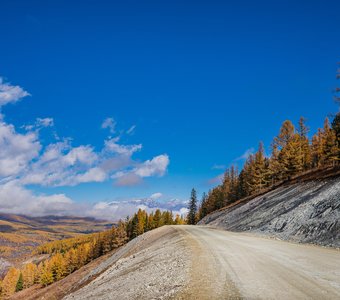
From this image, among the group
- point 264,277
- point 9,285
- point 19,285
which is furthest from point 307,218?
point 9,285

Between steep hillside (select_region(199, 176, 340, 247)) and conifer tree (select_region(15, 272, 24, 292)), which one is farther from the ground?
steep hillside (select_region(199, 176, 340, 247))

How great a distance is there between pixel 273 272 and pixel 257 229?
83.0 ft

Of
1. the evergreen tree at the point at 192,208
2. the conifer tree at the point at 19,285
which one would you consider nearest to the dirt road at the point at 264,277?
the evergreen tree at the point at 192,208

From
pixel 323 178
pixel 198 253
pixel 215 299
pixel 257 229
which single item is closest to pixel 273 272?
pixel 215 299

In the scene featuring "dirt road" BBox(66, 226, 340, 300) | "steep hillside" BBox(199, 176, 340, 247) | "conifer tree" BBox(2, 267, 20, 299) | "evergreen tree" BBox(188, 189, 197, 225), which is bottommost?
"conifer tree" BBox(2, 267, 20, 299)

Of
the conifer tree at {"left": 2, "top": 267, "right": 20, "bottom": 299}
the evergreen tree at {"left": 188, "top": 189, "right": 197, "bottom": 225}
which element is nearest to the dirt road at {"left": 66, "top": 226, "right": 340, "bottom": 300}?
the evergreen tree at {"left": 188, "top": 189, "right": 197, "bottom": 225}

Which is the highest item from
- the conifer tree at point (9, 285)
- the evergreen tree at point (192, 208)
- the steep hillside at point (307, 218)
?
the evergreen tree at point (192, 208)

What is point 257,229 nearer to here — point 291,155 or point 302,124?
point 291,155

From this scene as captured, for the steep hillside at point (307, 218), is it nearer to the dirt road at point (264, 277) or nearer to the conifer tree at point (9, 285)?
the dirt road at point (264, 277)

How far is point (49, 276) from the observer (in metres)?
111

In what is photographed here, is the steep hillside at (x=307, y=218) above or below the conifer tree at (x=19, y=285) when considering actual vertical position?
above

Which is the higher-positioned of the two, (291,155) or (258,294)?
(291,155)

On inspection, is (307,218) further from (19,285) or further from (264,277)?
(19,285)

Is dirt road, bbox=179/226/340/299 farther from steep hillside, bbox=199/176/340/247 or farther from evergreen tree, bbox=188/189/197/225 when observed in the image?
evergreen tree, bbox=188/189/197/225
